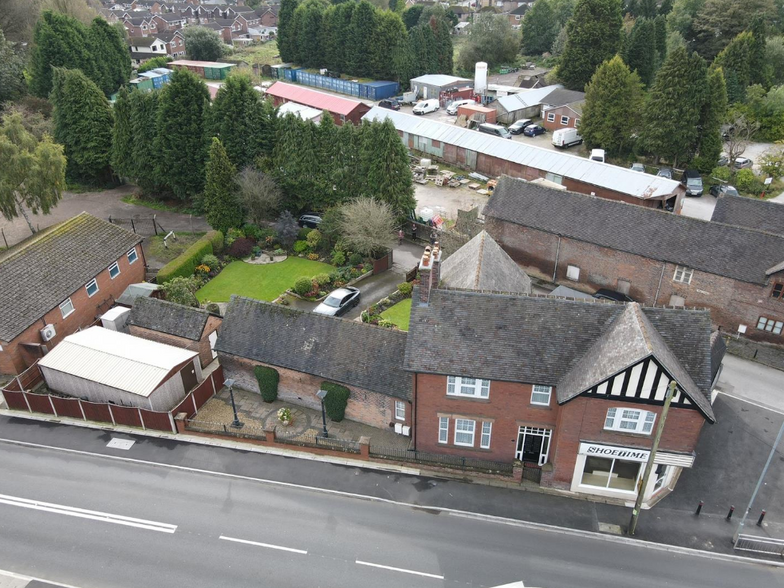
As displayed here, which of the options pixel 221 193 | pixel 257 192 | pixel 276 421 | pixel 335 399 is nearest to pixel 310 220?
pixel 257 192

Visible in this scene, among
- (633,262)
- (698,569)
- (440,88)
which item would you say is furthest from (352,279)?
(440,88)

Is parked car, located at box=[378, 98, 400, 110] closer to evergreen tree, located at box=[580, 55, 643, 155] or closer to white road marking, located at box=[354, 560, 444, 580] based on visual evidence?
evergreen tree, located at box=[580, 55, 643, 155]

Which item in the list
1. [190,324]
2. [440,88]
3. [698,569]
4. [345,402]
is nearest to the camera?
[698,569]

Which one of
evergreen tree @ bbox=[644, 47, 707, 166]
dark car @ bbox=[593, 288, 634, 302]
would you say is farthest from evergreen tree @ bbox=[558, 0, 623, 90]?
dark car @ bbox=[593, 288, 634, 302]

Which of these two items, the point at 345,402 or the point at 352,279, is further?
the point at 352,279

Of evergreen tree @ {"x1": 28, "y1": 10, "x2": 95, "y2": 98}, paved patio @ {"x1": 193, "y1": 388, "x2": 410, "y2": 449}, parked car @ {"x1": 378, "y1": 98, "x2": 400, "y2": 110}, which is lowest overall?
paved patio @ {"x1": 193, "y1": 388, "x2": 410, "y2": 449}

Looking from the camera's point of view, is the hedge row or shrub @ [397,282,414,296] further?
the hedge row

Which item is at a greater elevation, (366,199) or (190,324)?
(366,199)

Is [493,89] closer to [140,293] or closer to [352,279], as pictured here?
[352,279]
